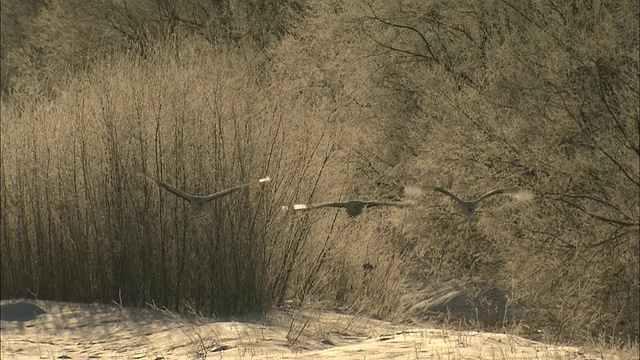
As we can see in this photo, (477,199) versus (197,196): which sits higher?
(197,196)

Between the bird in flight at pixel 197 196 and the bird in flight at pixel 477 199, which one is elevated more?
the bird in flight at pixel 197 196

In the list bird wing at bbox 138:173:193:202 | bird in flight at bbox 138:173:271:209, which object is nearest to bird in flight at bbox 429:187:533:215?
bird in flight at bbox 138:173:271:209

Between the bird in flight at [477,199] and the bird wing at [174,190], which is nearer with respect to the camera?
the bird in flight at [477,199]

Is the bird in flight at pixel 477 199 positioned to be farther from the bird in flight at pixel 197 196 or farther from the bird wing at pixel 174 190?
the bird wing at pixel 174 190

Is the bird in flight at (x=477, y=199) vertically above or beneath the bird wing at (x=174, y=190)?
beneath

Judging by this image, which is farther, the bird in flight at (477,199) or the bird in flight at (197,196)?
the bird in flight at (197,196)

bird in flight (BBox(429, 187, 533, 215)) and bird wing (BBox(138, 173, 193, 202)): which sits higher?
bird wing (BBox(138, 173, 193, 202))

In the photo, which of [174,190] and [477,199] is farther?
[477,199]

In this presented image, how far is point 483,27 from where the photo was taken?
1355 cm

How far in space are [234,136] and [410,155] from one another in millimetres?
5480

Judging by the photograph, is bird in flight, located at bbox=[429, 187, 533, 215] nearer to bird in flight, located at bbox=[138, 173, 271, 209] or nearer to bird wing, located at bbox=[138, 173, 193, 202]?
bird in flight, located at bbox=[138, 173, 271, 209]

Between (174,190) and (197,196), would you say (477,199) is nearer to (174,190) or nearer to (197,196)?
(197,196)

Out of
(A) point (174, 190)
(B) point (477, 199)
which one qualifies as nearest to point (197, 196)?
(A) point (174, 190)

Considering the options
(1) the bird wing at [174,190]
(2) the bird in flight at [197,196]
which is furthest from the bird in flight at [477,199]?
(1) the bird wing at [174,190]
